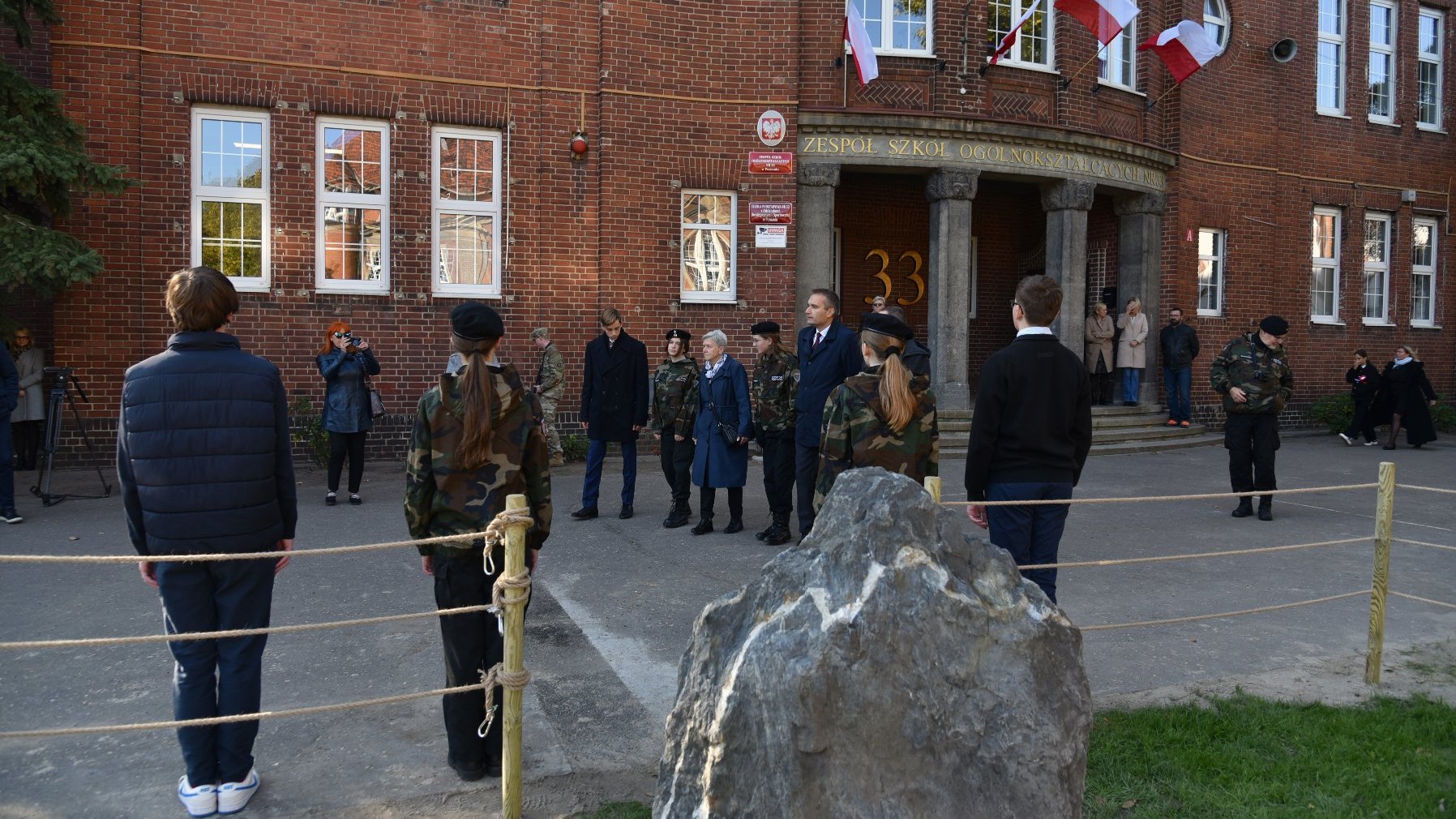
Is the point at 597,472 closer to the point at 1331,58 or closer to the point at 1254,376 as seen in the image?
the point at 1254,376

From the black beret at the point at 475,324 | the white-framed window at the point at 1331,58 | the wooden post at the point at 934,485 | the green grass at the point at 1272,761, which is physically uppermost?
the white-framed window at the point at 1331,58

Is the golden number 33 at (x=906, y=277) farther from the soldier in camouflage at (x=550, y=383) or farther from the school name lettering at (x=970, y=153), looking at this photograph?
the soldier in camouflage at (x=550, y=383)

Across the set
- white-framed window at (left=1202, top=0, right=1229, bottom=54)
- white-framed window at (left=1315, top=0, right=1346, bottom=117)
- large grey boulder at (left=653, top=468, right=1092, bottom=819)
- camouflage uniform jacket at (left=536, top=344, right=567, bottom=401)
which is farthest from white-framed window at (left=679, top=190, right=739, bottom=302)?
white-framed window at (left=1315, top=0, right=1346, bottom=117)

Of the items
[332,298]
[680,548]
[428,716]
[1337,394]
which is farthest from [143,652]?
[1337,394]

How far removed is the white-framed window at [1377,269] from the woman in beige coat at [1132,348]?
23.1 feet

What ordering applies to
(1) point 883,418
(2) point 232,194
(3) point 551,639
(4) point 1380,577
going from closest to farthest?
(4) point 1380,577 < (1) point 883,418 < (3) point 551,639 < (2) point 232,194

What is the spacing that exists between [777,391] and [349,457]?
4.31 meters

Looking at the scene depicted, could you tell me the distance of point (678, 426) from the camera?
9.25m

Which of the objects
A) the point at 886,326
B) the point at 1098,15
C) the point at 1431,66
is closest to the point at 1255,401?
the point at 886,326

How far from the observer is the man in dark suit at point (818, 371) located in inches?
306

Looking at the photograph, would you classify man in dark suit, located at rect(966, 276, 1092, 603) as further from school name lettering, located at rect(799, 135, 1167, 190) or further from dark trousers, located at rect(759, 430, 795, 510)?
school name lettering, located at rect(799, 135, 1167, 190)

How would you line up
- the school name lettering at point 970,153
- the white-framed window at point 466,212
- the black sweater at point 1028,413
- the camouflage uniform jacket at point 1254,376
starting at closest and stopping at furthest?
the black sweater at point 1028,413 < the camouflage uniform jacket at point 1254,376 < the white-framed window at point 466,212 < the school name lettering at point 970,153

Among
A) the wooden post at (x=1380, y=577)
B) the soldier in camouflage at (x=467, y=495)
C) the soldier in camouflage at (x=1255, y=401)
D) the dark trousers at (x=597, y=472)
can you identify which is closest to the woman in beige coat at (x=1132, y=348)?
the soldier in camouflage at (x=1255, y=401)

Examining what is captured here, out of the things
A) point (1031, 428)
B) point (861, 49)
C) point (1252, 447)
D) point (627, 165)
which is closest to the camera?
point (1031, 428)
